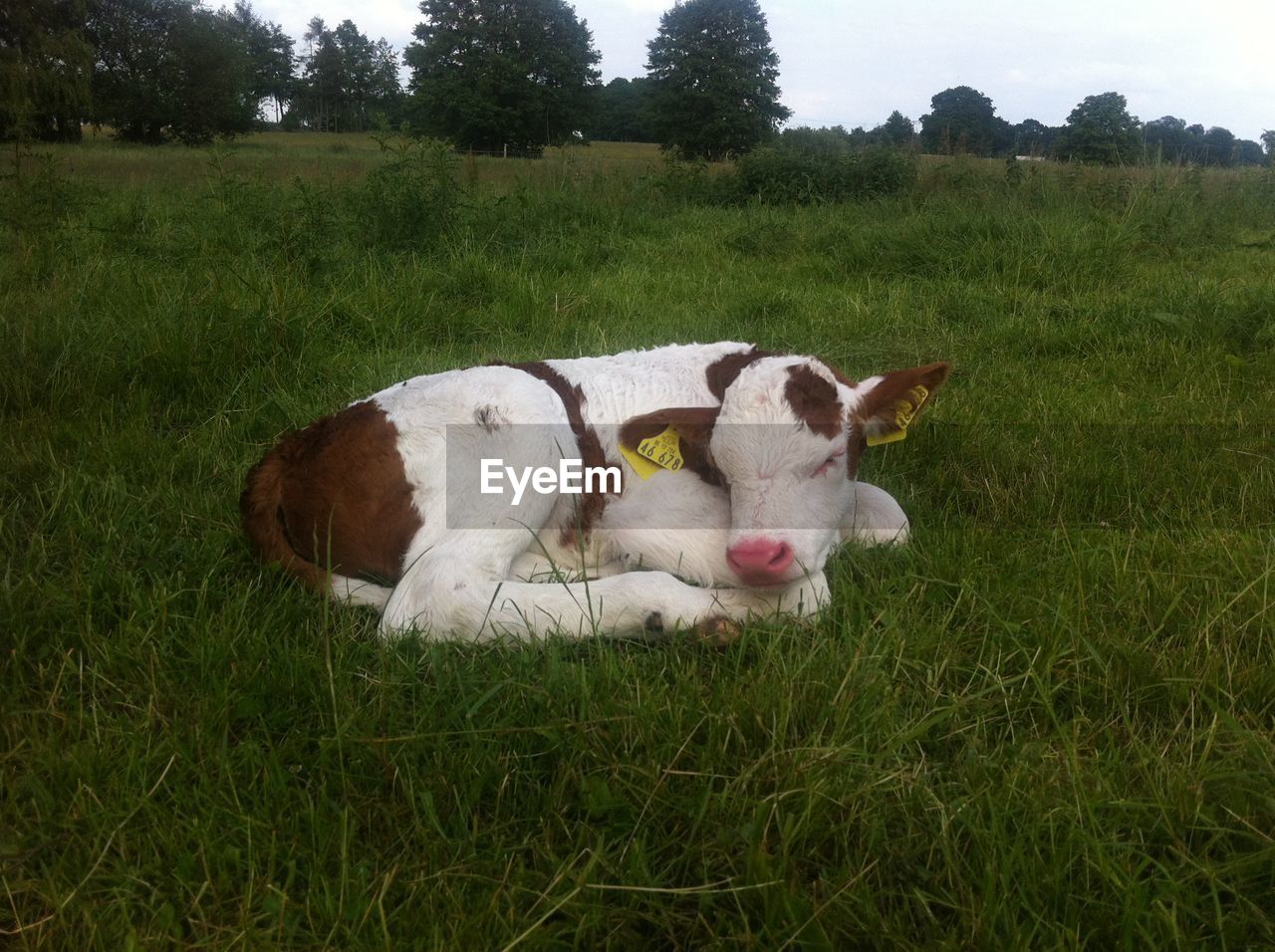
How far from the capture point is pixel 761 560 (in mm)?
2660

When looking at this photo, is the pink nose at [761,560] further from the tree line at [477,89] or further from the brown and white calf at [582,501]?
the tree line at [477,89]

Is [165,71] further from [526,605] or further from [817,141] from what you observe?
[526,605]

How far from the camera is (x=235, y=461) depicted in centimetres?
395

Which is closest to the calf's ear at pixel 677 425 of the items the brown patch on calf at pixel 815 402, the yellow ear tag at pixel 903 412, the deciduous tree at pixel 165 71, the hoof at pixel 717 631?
the brown patch on calf at pixel 815 402

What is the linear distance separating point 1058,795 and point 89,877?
1.95 m

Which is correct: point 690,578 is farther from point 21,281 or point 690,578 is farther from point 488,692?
point 21,281

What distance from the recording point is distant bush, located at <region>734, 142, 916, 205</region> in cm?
1212

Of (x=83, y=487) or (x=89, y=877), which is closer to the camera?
(x=89, y=877)

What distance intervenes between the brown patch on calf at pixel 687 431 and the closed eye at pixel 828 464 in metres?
0.33

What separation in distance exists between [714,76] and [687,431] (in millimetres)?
49143

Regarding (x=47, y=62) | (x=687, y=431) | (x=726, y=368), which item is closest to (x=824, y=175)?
(x=726, y=368)

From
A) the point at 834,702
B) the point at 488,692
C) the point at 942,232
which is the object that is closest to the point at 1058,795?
the point at 834,702

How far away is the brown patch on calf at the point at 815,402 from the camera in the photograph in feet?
9.90

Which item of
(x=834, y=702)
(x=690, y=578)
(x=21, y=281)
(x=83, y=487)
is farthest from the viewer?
Result: (x=21, y=281)
